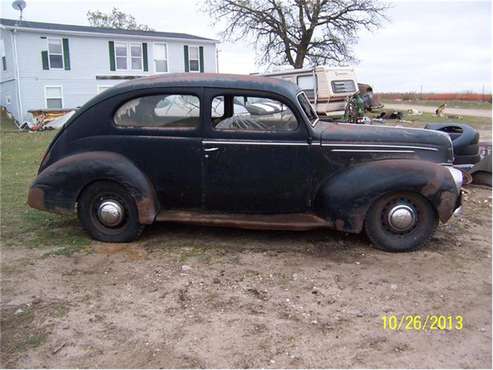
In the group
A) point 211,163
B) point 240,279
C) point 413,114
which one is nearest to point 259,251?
point 240,279

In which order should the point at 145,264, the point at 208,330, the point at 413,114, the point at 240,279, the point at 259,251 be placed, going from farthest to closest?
1. the point at 413,114
2. the point at 259,251
3. the point at 145,264
4. the point at 240,279
5. the point at 208,330

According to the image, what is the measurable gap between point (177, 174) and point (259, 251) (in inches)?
45.6

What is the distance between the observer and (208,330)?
327 cm

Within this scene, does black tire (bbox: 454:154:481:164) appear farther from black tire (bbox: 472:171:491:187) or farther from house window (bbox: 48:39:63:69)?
house window (bbox: 48:39:63:69)

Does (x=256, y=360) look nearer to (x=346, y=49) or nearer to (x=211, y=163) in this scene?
(x=211, y=163)

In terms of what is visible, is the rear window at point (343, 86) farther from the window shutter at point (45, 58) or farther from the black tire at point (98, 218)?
the window shutter at point (45, 58)

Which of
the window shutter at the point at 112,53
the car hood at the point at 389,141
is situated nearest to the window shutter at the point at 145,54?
the window shutter at the point at 112,53

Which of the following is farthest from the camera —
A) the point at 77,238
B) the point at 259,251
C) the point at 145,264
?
the point at 77,238

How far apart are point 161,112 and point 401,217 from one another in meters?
2.67

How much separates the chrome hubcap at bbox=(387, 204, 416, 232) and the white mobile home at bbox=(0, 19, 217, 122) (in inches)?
887

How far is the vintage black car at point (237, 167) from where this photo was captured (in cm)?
463

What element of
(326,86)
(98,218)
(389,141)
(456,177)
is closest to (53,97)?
(326,86)

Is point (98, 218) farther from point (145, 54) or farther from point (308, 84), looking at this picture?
point (145, 54)
